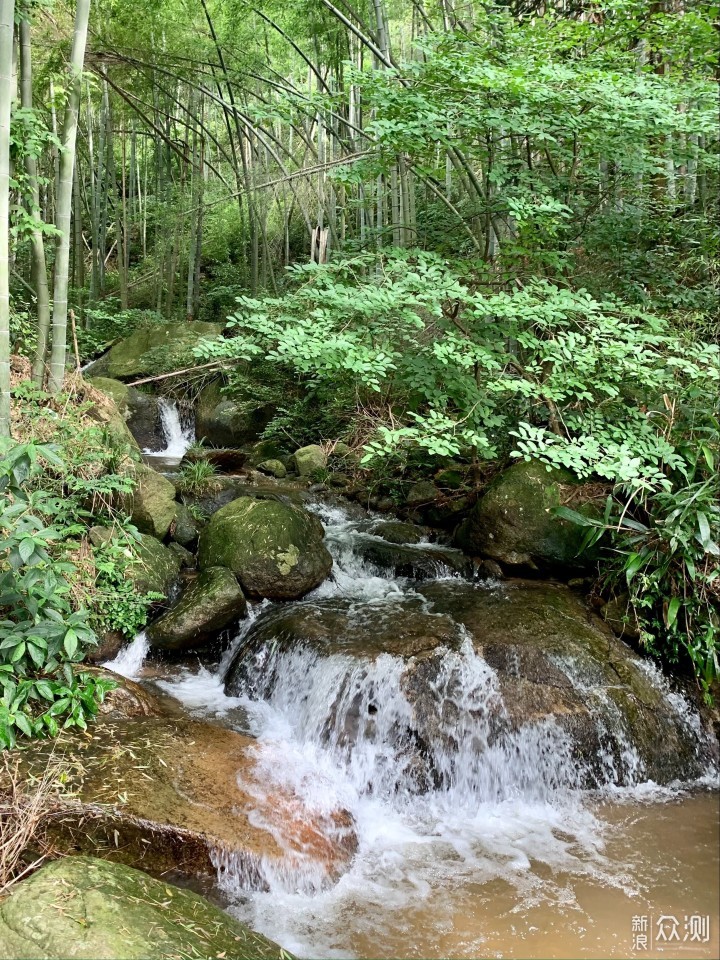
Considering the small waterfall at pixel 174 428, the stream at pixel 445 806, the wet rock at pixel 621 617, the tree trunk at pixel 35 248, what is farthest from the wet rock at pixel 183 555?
the small waterfall at pixel 174 428

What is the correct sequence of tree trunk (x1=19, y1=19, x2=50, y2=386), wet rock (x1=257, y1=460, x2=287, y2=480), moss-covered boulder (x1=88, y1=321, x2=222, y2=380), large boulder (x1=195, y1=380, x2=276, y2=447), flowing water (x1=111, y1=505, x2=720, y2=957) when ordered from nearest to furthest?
flowing water (x1=111, y1=505, x2=720, y2=957) → tree trunk (x1=19, y1=19, x2=50, y2=386) → wet rock (x1=257, y1=460, x2=287, y2=480) → large boulder (x1=195, y1=380, x2=276, y2=447) → moss-covered boulder (x1=88, y1=321, x2=222, y2=380)

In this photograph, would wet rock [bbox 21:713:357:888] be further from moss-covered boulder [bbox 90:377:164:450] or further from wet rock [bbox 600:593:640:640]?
moss-covered boulder [bbox 90:377:164:450]

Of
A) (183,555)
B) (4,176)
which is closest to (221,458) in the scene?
(183,555)

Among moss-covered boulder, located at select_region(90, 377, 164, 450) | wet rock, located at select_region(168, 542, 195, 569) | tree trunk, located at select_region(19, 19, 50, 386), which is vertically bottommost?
wet rock, located at select_region(168, 542, 195, 569)

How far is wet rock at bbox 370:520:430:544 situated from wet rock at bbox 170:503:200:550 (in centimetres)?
174

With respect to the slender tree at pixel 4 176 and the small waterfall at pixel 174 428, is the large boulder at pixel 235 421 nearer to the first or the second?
the small waterfall at pixel 174 428

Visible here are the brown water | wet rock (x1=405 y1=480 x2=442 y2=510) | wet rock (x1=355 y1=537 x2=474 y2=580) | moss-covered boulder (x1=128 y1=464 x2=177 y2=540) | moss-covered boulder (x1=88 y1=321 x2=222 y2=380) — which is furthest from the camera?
moss-covered boulder (x1=88 y1=321 x2=222 y2=380)

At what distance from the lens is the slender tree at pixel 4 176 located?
3252 mm

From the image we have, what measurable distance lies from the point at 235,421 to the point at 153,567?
471 cm

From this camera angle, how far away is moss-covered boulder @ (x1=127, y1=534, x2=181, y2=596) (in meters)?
4.62

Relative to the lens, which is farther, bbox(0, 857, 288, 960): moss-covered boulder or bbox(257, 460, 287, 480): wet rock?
bbox(257, 460, 287, 480): wet rock

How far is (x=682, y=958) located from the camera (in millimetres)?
2406

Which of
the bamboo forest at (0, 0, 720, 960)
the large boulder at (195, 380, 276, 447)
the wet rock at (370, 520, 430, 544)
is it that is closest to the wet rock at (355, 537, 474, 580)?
the bamboo forest at (0, 0, 720, 960)

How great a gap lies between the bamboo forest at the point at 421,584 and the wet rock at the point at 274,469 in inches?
25.1
